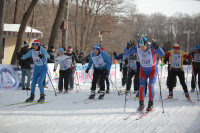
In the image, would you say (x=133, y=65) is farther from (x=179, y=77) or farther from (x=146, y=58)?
(x=146, y=58)

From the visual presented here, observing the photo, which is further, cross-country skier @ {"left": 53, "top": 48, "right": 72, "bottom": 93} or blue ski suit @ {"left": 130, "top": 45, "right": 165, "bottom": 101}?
cross-country skier @ {"left": 53, "top": 48, "right": 72, "bottom": 93}

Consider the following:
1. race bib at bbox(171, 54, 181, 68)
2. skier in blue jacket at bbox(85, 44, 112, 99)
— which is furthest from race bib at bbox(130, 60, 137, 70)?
race bib at bbox(171, 54, 181, 68)

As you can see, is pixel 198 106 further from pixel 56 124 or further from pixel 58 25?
pixel 58 25

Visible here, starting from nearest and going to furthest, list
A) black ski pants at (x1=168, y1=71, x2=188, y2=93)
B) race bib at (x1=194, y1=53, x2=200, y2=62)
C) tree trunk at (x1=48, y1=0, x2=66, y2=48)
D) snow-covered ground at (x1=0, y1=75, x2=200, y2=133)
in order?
snow-covered ground at (x1=0, y1=75, x2=200, y2=133)
black ski pants at (x1=168, y1=71, x2=188, y2=93)
race bib at (x1=194, y1=53, x2=200, y2=62)
tree trunk at (x1=48, y1=0, x2=66, y2=48)

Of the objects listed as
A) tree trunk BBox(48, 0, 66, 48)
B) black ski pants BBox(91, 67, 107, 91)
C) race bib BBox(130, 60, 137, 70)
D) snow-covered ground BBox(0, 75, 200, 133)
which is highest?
tree trunk BBox(48, 0, 66, 48)

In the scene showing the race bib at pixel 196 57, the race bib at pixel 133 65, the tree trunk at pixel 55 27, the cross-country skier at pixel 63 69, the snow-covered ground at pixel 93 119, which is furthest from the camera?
the tree trunk at pixel 55 27

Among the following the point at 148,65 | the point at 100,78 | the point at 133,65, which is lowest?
the point at 100,78

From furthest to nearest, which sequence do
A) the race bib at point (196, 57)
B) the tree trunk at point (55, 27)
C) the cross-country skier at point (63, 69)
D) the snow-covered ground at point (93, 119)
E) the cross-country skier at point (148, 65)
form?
the tree trunk at point (55, 27)
the race bib at point (196, 57)
the cross-country skier at point (63, 69)
the cross-country skier at point (148, 65)
the snow-covered ground at point (93, 119)

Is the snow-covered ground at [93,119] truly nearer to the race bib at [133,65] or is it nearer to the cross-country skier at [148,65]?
the cross-country skier at [148,65]

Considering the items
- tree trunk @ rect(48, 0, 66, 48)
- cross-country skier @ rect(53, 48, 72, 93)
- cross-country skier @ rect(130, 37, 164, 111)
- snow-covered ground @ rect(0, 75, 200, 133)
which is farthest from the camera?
tree trunk @ rect(48, 0, 66, 48)

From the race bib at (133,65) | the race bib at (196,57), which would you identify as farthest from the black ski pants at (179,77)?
the race bib at (196,57)

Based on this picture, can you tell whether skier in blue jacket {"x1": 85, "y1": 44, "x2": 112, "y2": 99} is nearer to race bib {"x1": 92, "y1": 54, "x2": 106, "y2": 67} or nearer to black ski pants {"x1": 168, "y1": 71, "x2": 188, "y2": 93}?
race bib {"x1": 92, "y1": 54, "x2": 106, "y2": 67}

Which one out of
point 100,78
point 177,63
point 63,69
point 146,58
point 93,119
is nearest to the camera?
point 93,119

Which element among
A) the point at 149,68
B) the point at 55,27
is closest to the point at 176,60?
the point at 149,68
